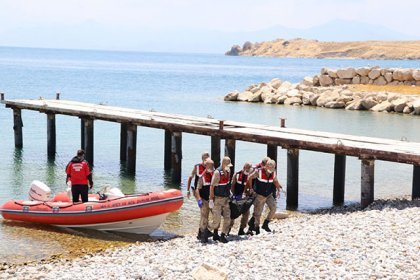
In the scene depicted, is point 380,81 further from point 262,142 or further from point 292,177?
point 292,177

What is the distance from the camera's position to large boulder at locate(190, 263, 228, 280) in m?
11.8

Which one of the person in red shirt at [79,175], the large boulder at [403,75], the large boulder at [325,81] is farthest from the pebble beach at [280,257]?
the large boulder at [325,81]

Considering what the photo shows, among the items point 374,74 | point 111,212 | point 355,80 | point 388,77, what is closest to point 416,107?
point 388,77

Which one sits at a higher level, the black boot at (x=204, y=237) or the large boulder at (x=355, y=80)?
the large boulder at (x=355, y=80)

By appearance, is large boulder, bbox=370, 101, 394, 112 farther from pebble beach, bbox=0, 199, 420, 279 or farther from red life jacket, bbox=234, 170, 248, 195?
red life jacket, bbox=234, 170, 248, 195

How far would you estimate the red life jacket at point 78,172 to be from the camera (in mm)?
18452

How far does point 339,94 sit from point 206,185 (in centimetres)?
4426

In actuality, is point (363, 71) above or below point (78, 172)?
above

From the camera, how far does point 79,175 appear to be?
730 inches

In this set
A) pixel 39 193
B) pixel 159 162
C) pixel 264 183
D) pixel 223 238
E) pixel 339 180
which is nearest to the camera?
pixel 223 238

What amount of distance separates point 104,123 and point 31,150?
11.8 m

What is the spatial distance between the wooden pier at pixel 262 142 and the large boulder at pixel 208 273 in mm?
8448

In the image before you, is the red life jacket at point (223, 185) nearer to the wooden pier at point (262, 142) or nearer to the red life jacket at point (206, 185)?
the red life jacket at point (206, 185)

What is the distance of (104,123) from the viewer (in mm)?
45094
